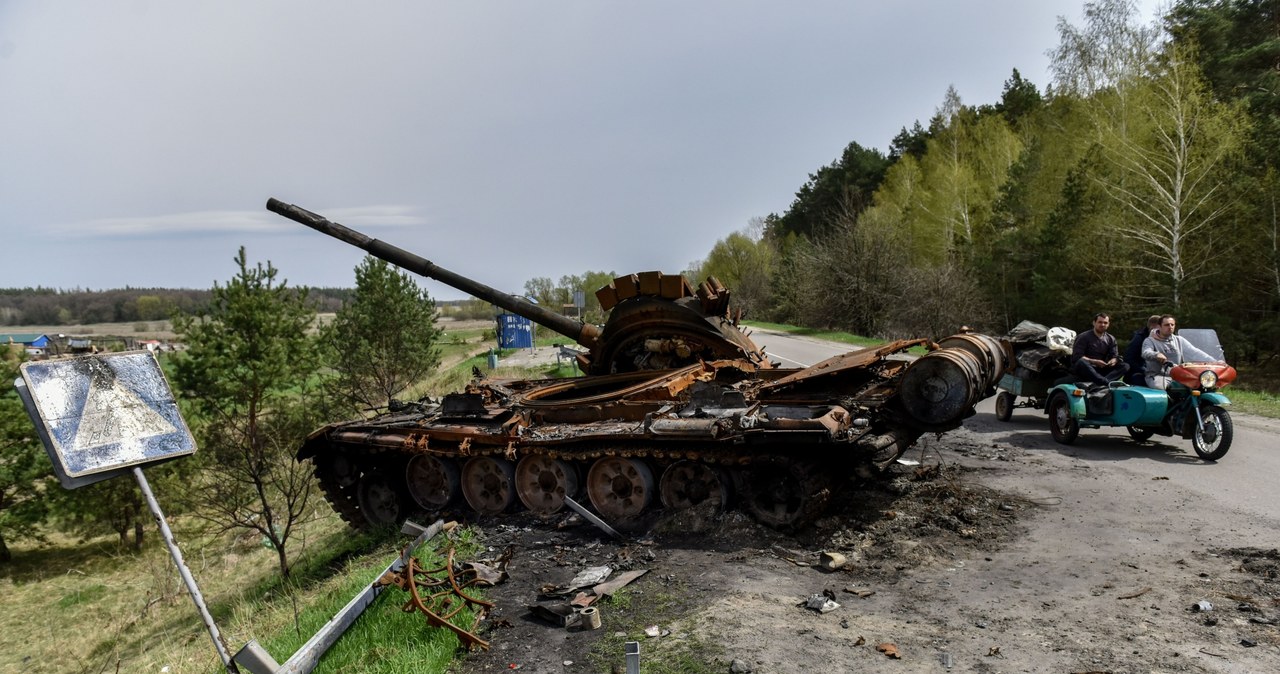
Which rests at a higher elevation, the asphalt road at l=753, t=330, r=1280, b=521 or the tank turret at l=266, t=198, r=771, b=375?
the tank turret at l=266, t=198, r=771, b=375

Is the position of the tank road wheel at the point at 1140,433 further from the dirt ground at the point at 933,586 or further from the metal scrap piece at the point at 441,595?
the metal scrap piece at the point at 441,595

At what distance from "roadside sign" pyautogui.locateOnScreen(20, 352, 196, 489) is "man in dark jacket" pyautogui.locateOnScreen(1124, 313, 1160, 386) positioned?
1069 centimetres

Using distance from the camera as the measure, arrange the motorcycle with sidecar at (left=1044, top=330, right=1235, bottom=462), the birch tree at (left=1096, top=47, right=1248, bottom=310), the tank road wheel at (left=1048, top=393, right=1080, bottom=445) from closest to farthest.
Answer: the motorcycle with sidecar at (left=1044, top=330, right=1235, bottom=462) → the tank road wheel at (left=1048, top=393, right=1080, bottom=445) → the birch tree at (left=1096, top=47, right=1248, bottom=310)

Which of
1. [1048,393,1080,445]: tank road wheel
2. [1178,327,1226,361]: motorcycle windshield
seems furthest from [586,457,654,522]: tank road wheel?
[1178,327,1226,361]: motorcycle windshield

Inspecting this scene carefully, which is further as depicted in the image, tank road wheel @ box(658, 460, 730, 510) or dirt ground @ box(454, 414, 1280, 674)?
tank road wheel @ box(658, 460, 730, 510)

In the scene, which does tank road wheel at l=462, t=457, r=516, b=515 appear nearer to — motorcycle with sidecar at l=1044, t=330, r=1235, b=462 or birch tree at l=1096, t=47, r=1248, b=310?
motorcycle with sidecar at l=1044, t=330, r=1235, b=462

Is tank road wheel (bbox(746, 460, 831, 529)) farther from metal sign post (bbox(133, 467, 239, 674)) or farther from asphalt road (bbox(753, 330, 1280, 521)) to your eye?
metal sign post (bbox(133, 467, 239, 674))

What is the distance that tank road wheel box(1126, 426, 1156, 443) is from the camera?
10.1 m

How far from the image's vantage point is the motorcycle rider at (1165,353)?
9.49m

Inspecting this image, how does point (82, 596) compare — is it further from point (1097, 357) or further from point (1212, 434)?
point (1212, 434)

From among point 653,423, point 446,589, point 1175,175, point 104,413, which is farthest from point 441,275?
point 1175,175

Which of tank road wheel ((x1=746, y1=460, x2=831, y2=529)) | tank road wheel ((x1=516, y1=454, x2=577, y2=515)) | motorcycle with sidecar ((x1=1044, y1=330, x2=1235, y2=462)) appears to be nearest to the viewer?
tank road wheel ((x1=746, y1=460, x2=831, y2=529))

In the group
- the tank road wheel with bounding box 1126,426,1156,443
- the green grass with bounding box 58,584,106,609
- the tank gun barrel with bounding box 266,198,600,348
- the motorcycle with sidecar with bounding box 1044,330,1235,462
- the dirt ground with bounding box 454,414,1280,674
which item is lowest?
the green grass with bounding box 58,584,106,609

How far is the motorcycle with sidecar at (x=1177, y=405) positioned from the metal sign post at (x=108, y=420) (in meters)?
9.97
